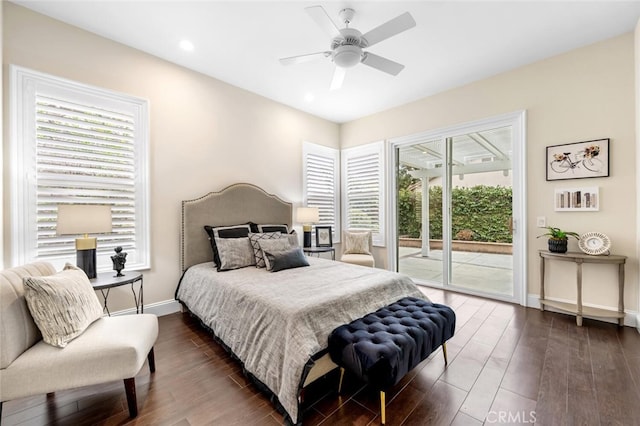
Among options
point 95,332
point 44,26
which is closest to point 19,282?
point 95,332

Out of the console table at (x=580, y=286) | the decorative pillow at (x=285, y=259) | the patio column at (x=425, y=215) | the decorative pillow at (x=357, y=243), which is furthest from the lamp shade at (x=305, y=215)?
the console table at (x=580, y=286)

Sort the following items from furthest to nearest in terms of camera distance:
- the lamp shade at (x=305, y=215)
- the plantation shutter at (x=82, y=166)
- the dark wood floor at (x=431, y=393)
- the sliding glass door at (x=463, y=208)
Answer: the lamp shade at (x=305, y=215) < the sliding glass door at (x=463, y=208) < the plantation shutter at (x=82, y=166) < the dark wood floor at (x=431, y=393)

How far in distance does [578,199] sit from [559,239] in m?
0.52

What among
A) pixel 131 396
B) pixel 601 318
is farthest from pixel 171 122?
pixel 601 318

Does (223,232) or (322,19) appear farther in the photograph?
(223,232)

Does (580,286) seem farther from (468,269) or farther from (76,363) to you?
(76,363)

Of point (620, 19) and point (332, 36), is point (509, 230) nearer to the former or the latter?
point (620, 19)

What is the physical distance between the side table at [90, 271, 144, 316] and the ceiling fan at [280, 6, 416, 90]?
2.54 metres

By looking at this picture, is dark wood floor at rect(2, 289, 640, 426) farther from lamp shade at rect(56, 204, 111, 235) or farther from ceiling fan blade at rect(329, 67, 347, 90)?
ceiling fan blade at rect(329, 67, 347, 90)

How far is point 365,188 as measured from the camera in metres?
5.21

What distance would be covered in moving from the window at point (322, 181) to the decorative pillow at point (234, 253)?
184 centimetres

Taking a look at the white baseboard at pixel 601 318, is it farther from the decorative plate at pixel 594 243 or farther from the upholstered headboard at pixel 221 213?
the upholstered headboard at pixel 221 213

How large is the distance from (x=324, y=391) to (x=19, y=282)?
2001mm

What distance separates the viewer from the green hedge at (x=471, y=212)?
3.82m
